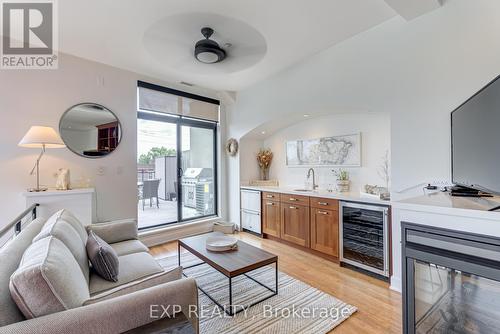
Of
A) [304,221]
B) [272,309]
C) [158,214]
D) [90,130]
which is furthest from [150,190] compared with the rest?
[272,309]

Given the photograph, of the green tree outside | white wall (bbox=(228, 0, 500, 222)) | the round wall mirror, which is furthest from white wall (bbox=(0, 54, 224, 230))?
white wall (bbox=(228, 0, 500, 222))

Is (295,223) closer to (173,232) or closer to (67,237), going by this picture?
(173,232)

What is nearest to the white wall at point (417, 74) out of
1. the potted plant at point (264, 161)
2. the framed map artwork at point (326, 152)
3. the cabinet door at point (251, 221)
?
the framed map artwork at point (326, 152)

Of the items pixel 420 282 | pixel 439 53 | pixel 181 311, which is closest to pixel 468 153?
pixel 420 282

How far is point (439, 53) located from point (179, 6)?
251cm

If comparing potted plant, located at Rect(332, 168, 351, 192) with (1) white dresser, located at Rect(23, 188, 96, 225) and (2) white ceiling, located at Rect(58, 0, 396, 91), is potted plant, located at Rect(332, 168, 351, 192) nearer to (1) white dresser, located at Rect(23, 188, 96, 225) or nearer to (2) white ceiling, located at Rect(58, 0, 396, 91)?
(2) white ceiling, located at Rect(58, 0, 396, 91)

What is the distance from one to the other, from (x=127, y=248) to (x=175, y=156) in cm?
222

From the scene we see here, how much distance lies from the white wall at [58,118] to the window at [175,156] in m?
0.26

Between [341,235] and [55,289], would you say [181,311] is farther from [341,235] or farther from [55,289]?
[341,235]

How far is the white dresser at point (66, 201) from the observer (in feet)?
8.91

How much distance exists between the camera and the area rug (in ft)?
6.14

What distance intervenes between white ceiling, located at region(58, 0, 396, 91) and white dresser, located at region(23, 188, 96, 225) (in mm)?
1848

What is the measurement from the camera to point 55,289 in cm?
98

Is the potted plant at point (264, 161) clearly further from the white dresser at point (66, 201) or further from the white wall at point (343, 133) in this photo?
the white dresser at point (66, 201)
